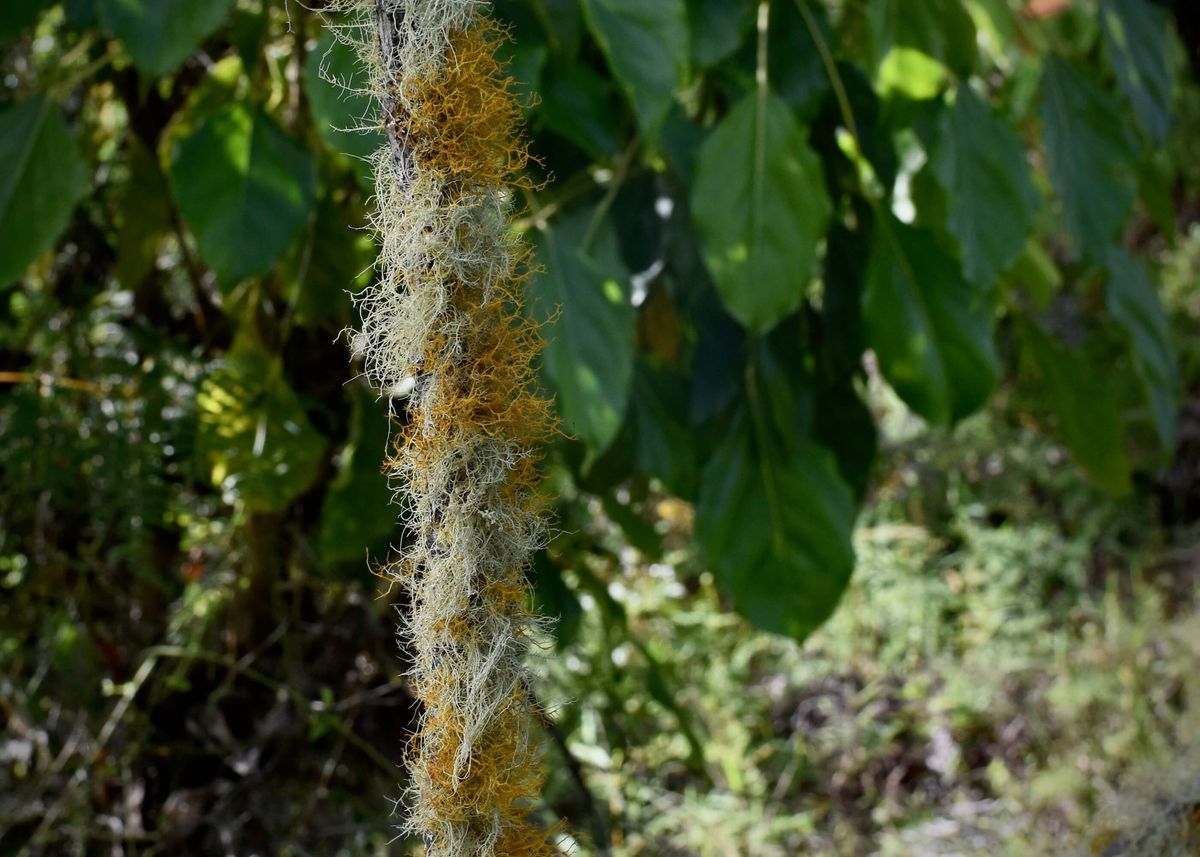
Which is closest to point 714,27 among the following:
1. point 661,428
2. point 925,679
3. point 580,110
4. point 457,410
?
point 580,110

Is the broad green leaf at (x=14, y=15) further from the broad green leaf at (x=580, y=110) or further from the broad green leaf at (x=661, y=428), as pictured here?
the broad green leaf at (x=661, y=428)

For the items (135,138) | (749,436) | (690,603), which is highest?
(135,138)

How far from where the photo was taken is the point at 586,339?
3.66 feet

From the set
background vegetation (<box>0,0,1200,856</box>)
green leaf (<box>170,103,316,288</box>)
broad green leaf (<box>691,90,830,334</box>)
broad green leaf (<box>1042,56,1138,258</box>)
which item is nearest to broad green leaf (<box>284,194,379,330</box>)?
background vegetation (<box>0,0,1200,856</box>)

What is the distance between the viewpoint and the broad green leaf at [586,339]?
1.08 m

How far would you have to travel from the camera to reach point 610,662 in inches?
78.2

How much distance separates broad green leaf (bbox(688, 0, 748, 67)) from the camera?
118 centimetres

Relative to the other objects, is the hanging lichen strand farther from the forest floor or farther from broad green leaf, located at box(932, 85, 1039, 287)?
the forest floor

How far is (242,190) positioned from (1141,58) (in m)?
1.03

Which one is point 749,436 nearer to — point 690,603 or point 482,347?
point 482,347

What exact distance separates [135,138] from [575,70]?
2.35 feet

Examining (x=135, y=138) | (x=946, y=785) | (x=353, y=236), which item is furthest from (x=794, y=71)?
(x=946, y=785)

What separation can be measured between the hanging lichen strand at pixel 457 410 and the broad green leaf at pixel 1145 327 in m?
1.22

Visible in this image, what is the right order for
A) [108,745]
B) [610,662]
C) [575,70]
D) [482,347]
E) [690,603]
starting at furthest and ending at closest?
[690,603], [610,662], [108,745], [575,70], [482,347]
